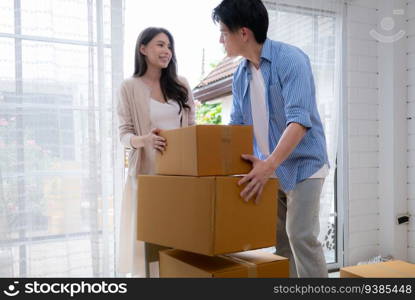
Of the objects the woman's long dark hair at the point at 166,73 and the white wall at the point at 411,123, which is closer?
the woman's long dark hair at the point at 166,73

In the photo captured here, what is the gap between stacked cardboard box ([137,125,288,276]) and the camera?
3.97 ft

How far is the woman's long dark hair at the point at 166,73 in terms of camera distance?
1.96 meters

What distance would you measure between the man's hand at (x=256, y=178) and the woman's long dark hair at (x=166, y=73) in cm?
74

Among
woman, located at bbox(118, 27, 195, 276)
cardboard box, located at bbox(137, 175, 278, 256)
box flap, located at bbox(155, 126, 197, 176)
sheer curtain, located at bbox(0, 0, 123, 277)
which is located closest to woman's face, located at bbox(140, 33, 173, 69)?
woman, located at bbox(118, 27, 195, 276)

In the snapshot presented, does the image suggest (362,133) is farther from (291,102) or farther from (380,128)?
(291,102)

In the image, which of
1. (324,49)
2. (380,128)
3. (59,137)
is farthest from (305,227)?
(380,128)

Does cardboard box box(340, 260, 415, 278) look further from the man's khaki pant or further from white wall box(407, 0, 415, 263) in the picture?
white wall box(407, 0, 415, 263)

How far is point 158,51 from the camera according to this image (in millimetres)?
1933

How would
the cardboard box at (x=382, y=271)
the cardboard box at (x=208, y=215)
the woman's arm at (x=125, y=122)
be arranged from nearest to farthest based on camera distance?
the cardboard box at (x=208, y=215), the cardboard box at (x=382, y=271), the woman's arm at (x=125, y=122)

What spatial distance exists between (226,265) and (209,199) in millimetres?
256

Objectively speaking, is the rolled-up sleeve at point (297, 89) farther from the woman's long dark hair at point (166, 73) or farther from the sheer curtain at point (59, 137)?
the sheer curtain at point (59, 137)

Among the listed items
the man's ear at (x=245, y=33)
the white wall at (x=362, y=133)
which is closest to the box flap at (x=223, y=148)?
the man's ear at (x=245, y=33)

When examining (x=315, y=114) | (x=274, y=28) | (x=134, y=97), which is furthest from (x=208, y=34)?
(x=315, y=114)

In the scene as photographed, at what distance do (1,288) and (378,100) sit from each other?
9.45 ft
